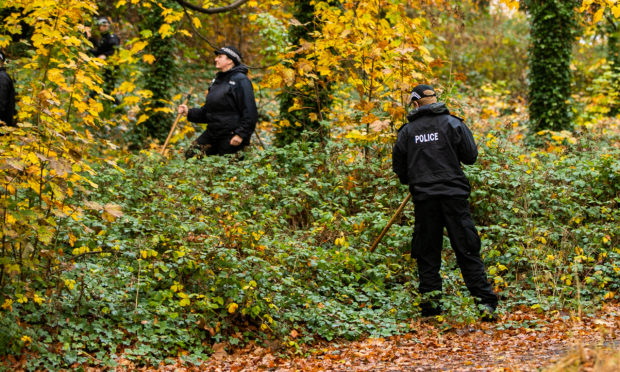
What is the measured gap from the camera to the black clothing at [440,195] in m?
5.78

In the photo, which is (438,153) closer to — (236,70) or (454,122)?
(454,122)

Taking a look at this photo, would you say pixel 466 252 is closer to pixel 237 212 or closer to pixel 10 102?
pixel 237 212

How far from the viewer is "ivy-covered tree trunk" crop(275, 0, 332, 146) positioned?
9.41 meters

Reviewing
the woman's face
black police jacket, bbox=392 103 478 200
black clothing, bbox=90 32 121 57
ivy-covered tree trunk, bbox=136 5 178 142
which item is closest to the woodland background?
the woman's face

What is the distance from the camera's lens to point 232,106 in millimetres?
8812

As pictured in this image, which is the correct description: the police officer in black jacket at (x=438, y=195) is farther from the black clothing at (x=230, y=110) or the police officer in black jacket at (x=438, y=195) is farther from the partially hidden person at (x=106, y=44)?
the partially hidden person at (x=106, y=44)

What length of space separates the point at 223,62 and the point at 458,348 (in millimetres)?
5555

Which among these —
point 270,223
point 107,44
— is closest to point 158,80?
point 107,44

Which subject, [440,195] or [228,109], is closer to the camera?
[440,195]

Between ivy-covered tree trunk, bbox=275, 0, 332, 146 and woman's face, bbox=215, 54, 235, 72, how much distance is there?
101 cm

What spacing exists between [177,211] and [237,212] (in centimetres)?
67

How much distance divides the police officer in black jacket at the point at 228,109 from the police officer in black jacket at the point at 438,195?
326 cm

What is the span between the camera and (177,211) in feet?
21.2

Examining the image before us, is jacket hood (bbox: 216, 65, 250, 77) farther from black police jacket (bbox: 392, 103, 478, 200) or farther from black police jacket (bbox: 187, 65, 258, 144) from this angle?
black police jacket (bbox: 392, 103, 478, 200)
